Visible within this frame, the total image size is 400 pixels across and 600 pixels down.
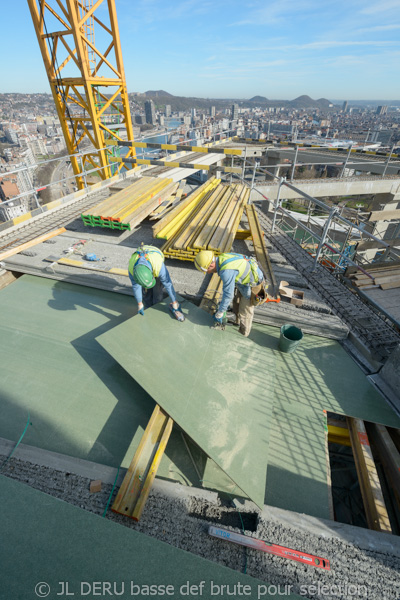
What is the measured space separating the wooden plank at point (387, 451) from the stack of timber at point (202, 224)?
4728mm

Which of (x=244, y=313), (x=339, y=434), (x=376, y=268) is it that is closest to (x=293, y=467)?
(x=339, y=434)

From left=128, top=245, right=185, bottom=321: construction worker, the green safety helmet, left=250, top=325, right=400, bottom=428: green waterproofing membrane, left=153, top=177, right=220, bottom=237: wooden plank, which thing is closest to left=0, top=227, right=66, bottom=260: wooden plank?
left=153, top=177, right=220, bottom=237: wooden plank

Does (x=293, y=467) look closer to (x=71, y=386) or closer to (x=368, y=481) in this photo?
(x=368, y=481)

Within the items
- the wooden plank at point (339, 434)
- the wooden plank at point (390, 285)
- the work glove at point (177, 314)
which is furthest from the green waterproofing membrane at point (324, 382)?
the wooden plank at point (390, 285)

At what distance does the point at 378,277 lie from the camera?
309 inches

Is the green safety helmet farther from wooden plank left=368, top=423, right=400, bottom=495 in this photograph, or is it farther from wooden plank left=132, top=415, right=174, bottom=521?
wooden plank left=368, top=423, right=400, bottom=495

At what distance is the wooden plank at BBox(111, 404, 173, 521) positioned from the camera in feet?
9.95

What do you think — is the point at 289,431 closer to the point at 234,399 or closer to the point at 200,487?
the point at 234,399

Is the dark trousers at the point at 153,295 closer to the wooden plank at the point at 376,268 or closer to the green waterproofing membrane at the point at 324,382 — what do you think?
the green waterproofing membrane at the point at 324,382

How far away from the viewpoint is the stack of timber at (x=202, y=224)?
686 centimetres

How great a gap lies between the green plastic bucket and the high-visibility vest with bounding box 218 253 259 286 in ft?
4.42

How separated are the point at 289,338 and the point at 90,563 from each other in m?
4.61

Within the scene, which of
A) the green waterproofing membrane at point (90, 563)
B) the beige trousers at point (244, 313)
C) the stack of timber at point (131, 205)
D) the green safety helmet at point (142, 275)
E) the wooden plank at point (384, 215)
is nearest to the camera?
the green waterproofing membrane at point (90, 563)

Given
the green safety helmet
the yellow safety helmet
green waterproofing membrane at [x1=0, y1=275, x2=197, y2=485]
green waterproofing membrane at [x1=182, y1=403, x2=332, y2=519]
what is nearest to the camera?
green waterproofing membrane at [x1=182, y1=403, x2=332, y2=519]
